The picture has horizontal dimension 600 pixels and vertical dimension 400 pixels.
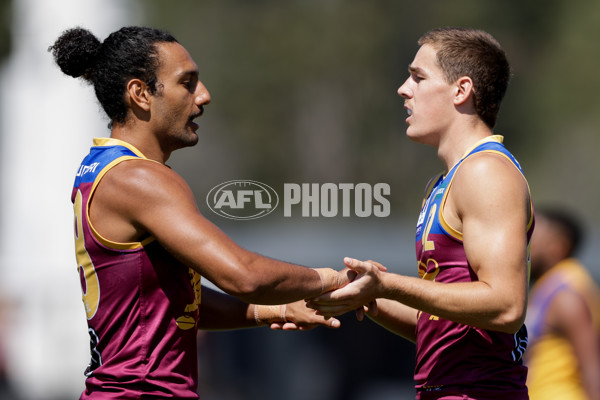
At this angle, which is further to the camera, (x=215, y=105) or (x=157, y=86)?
(x=215, y=105)

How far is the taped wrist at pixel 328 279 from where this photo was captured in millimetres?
4137

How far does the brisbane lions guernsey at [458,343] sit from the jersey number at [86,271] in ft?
4.92

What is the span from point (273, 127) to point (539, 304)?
1921 centimetres

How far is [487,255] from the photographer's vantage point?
12.5ft

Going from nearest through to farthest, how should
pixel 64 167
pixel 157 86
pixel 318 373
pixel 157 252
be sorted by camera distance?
pixel 157 252, pixel 157 86, pixel 64 167, pixel 318 373

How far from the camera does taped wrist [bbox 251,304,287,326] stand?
4707 millimetres

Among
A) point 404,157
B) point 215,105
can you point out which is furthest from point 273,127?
point 404,157

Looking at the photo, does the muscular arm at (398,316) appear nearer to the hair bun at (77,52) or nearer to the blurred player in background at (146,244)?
the blurred player in background at (146,244)

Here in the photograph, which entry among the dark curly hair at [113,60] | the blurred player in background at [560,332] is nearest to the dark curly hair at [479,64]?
the dark curly hair at [113,60]

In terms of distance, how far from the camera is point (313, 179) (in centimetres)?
2344

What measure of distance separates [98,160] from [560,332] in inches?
170

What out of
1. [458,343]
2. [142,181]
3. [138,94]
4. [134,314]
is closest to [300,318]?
[458,343]

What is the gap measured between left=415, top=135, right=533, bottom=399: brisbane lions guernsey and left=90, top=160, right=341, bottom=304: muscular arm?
28.0 inches

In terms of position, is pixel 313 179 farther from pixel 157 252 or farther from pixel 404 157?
pixel 157 252
